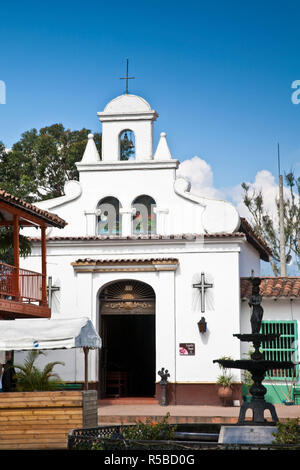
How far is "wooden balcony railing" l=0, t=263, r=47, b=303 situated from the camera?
2147 centimetres

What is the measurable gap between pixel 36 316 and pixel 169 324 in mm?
4355

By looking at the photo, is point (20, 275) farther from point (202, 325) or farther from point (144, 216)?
point (202, 325)

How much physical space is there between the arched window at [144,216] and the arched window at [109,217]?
0.56 m

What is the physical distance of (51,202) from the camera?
26.5m

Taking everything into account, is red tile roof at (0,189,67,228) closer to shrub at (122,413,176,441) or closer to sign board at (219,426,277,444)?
sign board at (219,426,277,444)

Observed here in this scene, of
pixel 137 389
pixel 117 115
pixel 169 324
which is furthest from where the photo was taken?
pixel 137 389

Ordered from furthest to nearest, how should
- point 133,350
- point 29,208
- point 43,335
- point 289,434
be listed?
point 133,350 → point 29,208 → point 43,335 → point 289,434

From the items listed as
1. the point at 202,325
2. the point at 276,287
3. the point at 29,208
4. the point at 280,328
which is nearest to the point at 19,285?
the point at 29,208

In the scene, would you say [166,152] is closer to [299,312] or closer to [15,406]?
[299,312]

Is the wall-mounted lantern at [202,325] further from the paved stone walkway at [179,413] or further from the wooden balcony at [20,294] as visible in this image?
the wooden balcony at [20,294]

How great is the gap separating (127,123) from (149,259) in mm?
4912

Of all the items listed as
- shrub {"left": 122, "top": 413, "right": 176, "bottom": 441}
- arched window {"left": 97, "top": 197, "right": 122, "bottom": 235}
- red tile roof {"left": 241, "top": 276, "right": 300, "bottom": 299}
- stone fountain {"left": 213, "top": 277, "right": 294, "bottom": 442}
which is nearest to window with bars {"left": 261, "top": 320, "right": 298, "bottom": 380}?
red tile roof {"left": 241, "top": 276, "right": 300, "bottom": 299}

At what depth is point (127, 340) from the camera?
30.4 m

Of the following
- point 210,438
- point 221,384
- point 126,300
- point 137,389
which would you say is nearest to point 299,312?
point 221,384
